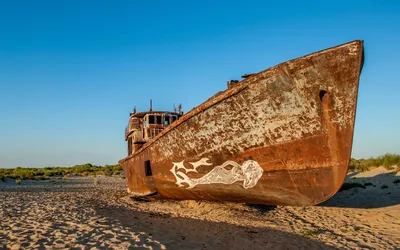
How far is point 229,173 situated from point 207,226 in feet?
4.17

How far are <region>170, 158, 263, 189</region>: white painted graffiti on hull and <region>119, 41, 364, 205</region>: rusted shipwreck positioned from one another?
21mm

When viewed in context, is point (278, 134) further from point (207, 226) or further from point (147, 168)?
point (147, 168)

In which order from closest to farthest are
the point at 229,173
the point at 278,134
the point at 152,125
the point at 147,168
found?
1. the point at 278,134
2. the point at 229,173
3. the point at 147,168
4. the point at 152,125

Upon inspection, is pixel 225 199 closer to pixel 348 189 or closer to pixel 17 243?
pixel 17 243

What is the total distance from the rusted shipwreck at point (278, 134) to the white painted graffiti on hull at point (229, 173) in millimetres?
21

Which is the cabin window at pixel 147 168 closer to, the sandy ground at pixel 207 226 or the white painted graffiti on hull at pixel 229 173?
the sandy ground at pixel 207 226

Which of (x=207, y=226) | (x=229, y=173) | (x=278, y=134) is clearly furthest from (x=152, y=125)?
(x=278, y=134)

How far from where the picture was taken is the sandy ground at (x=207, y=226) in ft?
17.0

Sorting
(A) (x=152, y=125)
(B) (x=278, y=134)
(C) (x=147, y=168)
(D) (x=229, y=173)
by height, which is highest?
(A) (x=152, y=125)

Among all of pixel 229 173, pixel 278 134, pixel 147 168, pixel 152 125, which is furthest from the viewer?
pixel 152 125

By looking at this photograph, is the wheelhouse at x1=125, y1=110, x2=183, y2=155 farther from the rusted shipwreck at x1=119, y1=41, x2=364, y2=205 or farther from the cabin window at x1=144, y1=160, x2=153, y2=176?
the rusted shipwreck at x1=119, y1=41, x2=364, y2=205

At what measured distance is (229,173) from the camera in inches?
258

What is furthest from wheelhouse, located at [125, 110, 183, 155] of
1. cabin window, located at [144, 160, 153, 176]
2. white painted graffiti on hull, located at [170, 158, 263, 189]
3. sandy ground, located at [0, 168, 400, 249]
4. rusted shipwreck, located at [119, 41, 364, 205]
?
white painted graffiti on hull, located at [170, 158, 263, 189]

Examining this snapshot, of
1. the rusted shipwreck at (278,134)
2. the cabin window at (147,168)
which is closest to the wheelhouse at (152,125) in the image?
the cabin window at (147,168)
